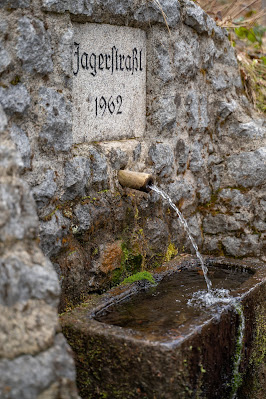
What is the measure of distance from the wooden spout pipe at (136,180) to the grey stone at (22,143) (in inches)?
22.9

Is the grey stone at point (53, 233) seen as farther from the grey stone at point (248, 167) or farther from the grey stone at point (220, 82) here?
the grey stone at point (220, 82)

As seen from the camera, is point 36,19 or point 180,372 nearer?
point 180,372

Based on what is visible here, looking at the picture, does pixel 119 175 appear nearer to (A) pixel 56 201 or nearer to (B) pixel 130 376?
(A) pixel 56 201

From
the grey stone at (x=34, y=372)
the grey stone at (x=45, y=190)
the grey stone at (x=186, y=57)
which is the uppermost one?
the grey stone at (x=186, y=57)

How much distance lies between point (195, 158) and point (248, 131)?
423 mm

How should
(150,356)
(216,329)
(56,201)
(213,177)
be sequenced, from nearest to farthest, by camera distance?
(150,356), (216,329), (56,201), (213,177)

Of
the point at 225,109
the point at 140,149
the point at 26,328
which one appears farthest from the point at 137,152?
the point at 26,328

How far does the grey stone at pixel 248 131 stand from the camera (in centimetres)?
340

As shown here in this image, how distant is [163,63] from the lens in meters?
2.96

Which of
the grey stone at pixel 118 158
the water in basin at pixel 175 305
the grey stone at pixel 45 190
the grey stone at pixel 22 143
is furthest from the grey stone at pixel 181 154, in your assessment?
the grey stone at pixel 22 143

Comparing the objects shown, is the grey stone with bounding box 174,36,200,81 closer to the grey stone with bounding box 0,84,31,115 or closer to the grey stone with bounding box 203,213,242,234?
the grey stone with bounding box 203,213,242,234

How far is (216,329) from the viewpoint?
85.0 inches

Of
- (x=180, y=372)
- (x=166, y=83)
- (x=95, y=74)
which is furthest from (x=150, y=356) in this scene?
(x=166, y=83)

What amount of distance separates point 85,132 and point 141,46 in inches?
27.4
